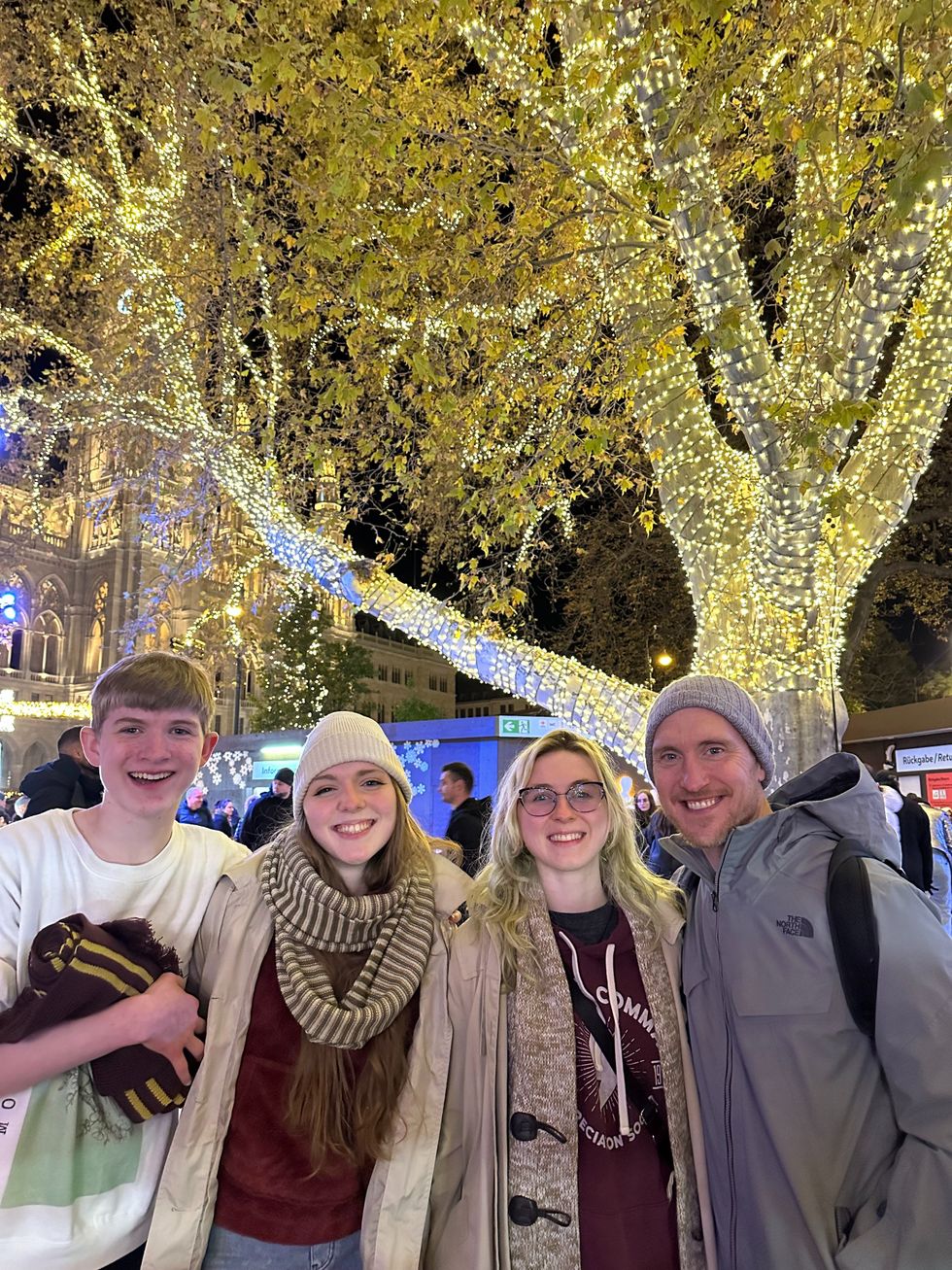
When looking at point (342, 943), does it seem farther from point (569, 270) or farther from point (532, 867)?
point (569, 270)

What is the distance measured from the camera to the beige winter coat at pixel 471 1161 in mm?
2102

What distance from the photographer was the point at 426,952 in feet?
7.83

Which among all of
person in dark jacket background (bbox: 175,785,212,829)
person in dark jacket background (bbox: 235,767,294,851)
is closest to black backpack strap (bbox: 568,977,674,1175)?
person in dark jacket background (bbox: 235,767,294,851)

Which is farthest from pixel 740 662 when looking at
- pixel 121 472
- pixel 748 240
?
pixel 121 472

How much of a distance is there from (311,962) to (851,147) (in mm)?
6586

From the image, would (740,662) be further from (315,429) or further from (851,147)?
(315,429)

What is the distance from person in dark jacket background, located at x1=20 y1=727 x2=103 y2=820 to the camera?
5.84m

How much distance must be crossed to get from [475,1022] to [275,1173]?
641mm

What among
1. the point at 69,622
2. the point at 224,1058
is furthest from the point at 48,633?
the point at 224,1058

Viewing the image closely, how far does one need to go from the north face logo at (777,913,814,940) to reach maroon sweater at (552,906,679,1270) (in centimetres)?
49

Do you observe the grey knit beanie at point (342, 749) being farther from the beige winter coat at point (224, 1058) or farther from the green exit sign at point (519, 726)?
the green exit sign at point (519, 726)

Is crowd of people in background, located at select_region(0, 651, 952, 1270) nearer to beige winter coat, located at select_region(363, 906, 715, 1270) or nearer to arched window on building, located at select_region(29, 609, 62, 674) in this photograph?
beige winter coat, located at select_region(363, 906, 715, 1270)

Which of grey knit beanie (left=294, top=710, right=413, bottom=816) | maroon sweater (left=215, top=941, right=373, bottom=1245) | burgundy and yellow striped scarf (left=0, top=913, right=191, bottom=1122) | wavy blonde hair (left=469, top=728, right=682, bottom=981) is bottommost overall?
maroon sweater (left=215, top=941, right=373, bottom=1245)

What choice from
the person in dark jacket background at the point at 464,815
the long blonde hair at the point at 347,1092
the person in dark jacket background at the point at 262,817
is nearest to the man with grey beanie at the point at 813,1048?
the long blonde hair at the point at 347,1092
